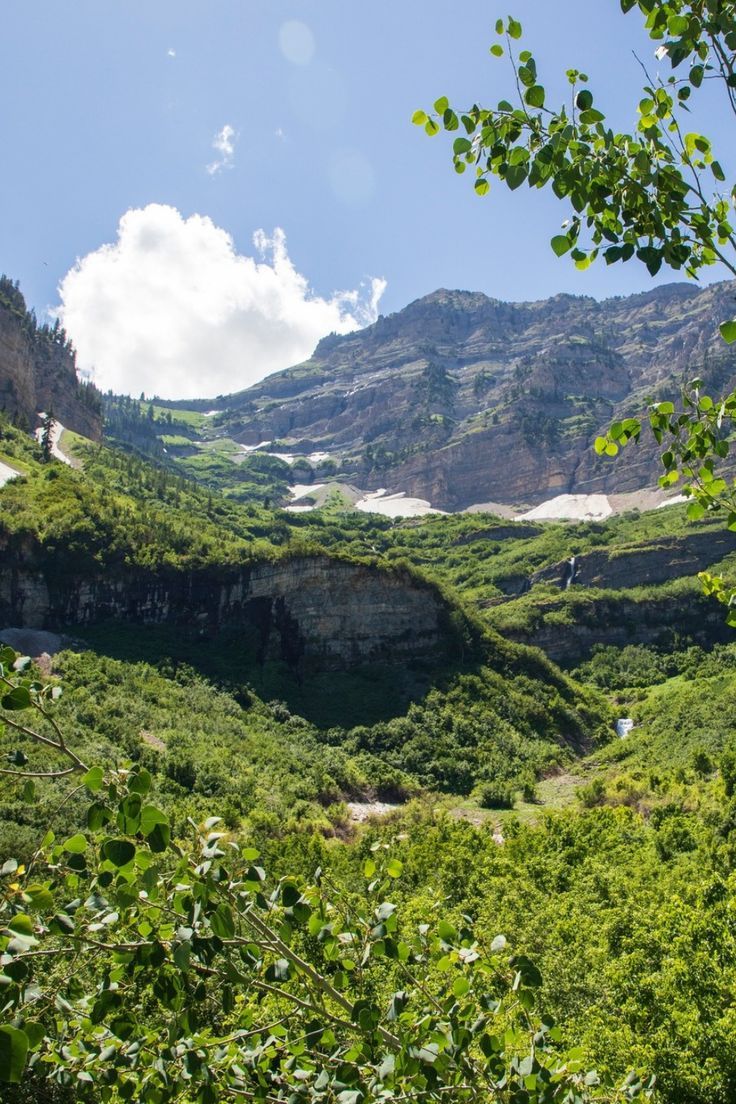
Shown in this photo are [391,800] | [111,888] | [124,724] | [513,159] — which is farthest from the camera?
[391,800]

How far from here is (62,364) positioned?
147m

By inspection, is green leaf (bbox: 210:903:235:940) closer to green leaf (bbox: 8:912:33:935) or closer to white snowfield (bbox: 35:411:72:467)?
green leaf (bbox: 8:912:33:935)

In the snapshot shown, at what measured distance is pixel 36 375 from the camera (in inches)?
5374

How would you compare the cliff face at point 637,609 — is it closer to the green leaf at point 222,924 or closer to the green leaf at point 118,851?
the green leaf at point 222,924

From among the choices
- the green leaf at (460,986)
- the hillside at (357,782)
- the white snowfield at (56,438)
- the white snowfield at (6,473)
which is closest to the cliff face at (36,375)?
the white snowfield at (56,438)

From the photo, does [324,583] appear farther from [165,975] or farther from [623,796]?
[165,975]

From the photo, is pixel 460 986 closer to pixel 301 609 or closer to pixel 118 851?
pixel 118 851

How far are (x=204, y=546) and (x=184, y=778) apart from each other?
31.7 meters

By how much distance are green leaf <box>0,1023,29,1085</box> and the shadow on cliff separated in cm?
5556

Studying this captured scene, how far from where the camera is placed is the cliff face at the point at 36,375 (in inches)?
4574

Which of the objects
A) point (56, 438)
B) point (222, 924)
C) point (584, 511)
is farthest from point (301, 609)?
point (584, 511)

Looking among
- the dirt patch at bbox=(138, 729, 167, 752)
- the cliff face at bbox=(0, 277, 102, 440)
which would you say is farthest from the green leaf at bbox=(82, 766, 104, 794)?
the cliff face at bbox=(0, 277, 102, 440)

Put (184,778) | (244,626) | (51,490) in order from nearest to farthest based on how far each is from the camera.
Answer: (184,778)
(244,626)
(51,490)

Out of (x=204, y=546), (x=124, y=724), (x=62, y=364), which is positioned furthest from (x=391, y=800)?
(x=62, y=364)
